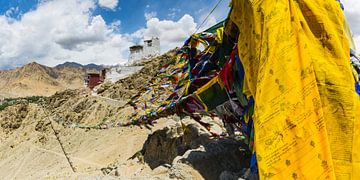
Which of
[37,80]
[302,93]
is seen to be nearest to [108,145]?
[302,93]

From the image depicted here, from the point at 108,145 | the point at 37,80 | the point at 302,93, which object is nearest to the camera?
the point at 302,93

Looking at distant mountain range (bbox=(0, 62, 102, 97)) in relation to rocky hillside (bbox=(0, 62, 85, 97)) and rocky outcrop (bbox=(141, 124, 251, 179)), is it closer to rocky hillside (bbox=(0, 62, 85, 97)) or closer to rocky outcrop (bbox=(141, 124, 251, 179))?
rocky hillside (bbox=(0, 62, 85, 97))

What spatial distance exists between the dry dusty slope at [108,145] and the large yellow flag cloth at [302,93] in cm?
214

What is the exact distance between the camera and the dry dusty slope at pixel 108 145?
5477 mm

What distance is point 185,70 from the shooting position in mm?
6395

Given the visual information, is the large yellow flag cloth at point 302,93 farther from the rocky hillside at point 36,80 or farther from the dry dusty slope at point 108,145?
the rocky hillside at point 36,80

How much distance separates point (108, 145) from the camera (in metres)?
15.8

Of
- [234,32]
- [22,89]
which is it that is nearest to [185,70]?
[234,32]

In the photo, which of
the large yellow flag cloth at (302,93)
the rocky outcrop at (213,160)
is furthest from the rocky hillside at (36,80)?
the large yellow flag cloth at (302,93)

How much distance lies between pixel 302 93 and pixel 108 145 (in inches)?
565

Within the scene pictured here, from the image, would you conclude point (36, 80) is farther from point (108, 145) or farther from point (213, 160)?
point (213, 160)

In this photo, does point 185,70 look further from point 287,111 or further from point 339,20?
point 287,111

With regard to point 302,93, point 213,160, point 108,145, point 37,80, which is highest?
point 37,80

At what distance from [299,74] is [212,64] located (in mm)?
2637
